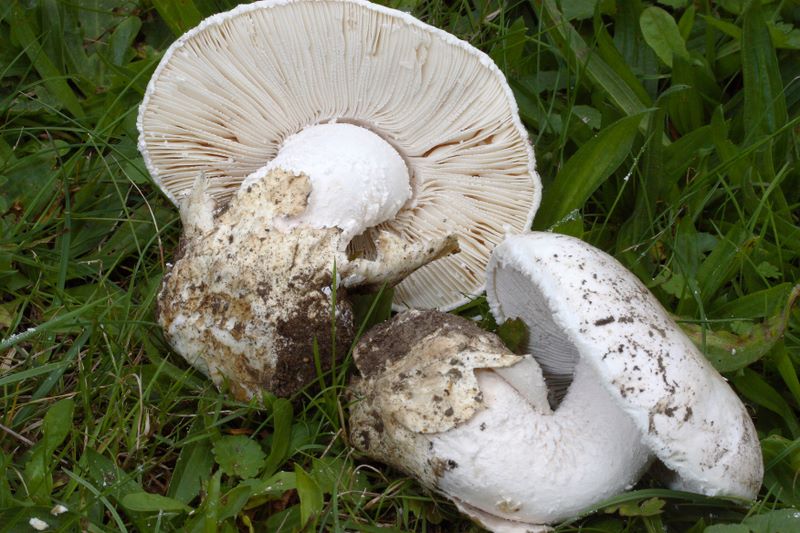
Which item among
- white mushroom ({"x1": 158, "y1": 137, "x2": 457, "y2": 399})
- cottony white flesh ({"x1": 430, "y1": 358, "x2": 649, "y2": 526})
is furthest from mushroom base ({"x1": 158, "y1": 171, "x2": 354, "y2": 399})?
cottony white flesh ({"x1": 430, "y1": 358, "x2": 649, "y2": 526})

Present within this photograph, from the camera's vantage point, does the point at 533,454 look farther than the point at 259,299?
No

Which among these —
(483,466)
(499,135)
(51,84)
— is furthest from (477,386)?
(51,84)

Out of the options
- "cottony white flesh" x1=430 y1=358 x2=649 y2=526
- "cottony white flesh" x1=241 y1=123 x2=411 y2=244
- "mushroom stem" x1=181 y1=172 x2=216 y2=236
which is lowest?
"cottony white flesh" x1=430 y1=358 x2=649 y2=526

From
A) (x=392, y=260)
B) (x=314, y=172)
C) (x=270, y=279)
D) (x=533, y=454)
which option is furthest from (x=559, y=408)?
(x=314, y=172)

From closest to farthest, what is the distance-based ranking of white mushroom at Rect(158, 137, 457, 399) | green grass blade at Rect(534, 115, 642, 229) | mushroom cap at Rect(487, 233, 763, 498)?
mushroom cap at Rect(487, 233, 763, 498) < white mushroom at Rect(158, 137, 457, 399) < green grass blade at Rect(534, 115, 642, 229)

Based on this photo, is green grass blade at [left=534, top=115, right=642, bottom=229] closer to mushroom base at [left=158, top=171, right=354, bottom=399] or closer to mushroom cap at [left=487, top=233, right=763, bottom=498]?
mushroom cap at [left=487, top=233, right=763, bottom=498]

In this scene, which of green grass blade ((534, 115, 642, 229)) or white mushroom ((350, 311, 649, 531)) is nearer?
white mushroom ((350, 311, 649, 531))

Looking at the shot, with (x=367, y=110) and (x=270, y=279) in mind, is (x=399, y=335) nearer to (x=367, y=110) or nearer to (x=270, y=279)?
(x=270, y=279)

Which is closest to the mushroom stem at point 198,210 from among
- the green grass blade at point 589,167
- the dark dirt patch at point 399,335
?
the dark dirt patch at point 399,335
